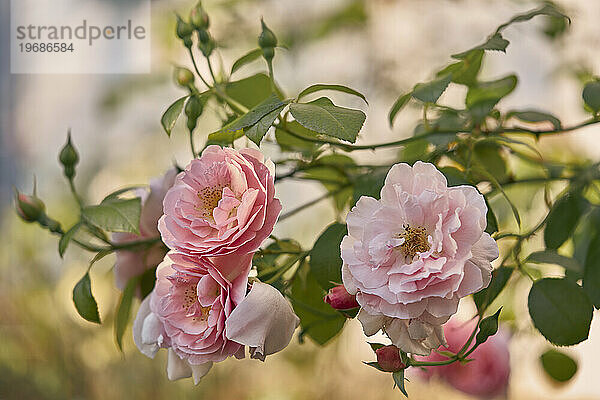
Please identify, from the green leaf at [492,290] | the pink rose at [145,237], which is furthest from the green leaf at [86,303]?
the green leaf at [492,290]

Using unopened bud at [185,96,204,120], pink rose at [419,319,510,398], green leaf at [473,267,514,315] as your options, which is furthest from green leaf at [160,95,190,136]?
pink rose at [419,319,510,398]

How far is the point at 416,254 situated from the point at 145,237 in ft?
0.37

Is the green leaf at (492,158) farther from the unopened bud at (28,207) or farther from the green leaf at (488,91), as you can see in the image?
the unopened bud at (28,207)

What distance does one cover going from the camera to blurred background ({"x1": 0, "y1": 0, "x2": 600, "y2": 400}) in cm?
78

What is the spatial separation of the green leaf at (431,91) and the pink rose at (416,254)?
45 mm

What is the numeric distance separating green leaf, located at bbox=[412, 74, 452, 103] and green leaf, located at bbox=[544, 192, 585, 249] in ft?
0.21

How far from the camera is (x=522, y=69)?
2.73 ft

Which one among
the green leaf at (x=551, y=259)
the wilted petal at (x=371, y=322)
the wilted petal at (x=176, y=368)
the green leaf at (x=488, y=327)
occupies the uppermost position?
the green leaf at (x=551, y=259)

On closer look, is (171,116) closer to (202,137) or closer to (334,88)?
(334,88)

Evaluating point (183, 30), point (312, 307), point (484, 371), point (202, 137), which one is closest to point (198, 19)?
point (183, 30)

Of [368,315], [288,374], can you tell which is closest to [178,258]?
[368,315]

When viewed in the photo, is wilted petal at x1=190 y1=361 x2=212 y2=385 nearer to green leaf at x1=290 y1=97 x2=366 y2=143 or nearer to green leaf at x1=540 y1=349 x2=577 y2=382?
green leaf at x1=290 y1=97 x2=366 y2=143

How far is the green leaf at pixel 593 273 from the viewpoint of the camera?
20 cm

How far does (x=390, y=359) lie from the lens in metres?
0.16
